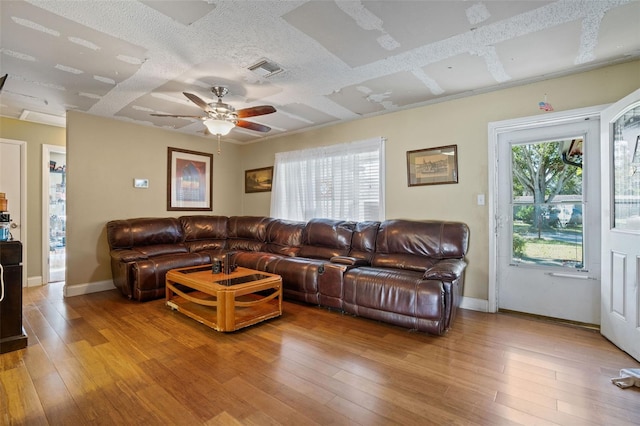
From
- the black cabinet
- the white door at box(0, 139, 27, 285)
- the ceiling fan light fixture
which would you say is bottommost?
the black cabinet

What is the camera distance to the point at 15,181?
13.7 ft

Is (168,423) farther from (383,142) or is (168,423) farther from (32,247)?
(32,247)

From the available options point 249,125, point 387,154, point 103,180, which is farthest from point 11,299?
point 387,154

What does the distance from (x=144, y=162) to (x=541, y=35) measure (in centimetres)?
502

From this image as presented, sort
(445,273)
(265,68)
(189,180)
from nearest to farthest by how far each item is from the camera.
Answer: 1. (445,273)
2. (265,68)
3. (189,180)

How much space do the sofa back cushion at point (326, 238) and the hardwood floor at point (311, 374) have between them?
113 cm

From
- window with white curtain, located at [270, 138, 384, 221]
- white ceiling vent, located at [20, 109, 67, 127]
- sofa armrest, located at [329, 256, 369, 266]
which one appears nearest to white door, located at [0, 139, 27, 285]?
white ceiling vent, located at [20, 109, 67, 127]

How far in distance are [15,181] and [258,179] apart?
11.2ft

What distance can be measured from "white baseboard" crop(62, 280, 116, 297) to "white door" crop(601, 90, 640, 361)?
18.6 feet

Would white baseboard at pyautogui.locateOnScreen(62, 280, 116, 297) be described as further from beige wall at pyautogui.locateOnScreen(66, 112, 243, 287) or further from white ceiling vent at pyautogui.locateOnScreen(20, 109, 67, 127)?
white ceiling vent at pyautogui.locateOnScreen(20, 109, 67, 127)

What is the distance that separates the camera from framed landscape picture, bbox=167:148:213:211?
496 cm

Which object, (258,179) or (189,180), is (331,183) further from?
(189,180)

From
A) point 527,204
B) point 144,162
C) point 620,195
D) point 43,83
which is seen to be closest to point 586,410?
point 620,195

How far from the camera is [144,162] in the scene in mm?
4656
